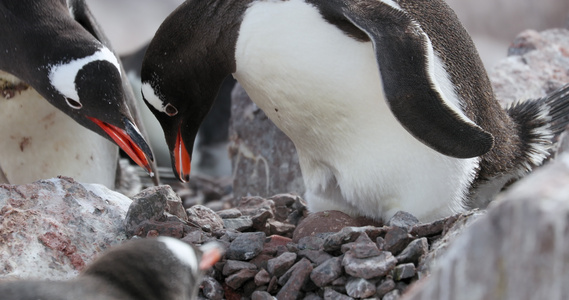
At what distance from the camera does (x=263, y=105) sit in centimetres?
311

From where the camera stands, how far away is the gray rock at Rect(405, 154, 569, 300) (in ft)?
3.85

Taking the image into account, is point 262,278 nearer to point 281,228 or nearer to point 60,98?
point 281,228

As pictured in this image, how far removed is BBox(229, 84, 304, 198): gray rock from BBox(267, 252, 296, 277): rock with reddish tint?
2.34m

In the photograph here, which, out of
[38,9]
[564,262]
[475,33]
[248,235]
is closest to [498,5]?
[475,33]

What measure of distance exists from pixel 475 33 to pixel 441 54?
7734 mm

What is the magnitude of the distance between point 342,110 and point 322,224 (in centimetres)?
41

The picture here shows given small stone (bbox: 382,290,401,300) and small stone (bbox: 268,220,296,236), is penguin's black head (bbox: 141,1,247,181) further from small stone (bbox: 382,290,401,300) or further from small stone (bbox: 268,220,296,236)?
small stone (bbox: 382,290,401,300)

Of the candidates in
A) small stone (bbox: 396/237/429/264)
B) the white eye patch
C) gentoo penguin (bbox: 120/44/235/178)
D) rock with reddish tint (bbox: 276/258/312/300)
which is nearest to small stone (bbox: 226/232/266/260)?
rock with reddish tint (bbox: 276/258/312/300)

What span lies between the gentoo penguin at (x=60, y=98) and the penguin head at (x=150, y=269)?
1.39m

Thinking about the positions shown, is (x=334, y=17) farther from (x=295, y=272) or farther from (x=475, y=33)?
(x=475, y=33)

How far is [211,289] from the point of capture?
2350mm

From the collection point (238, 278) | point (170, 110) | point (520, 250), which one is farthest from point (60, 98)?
point (520, 250)

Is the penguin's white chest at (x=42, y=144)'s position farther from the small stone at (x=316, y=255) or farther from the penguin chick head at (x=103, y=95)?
the small stone at (x=316, y=255)

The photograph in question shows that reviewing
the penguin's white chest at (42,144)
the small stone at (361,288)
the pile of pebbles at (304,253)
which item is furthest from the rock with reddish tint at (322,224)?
the penguin's white chest at (42,144)
